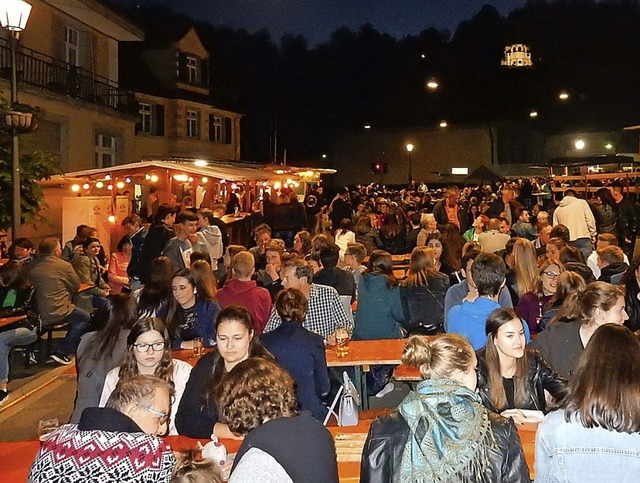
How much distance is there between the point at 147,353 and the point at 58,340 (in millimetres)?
6957

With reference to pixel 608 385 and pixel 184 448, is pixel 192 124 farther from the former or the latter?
pixel 608 385

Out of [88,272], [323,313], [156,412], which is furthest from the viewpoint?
[88,272]

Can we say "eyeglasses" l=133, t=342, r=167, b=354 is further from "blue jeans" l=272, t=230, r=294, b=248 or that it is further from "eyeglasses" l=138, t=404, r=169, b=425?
"blue jeans" l=272, t=230, r=294, b=248

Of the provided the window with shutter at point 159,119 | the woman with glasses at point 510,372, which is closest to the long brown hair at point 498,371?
the woman with glasses at point 510,372

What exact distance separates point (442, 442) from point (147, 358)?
8.11ft

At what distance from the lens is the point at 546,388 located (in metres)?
4.53

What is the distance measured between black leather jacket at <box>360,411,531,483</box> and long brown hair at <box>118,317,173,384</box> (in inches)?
80.5

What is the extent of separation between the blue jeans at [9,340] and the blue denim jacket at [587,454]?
6905mm

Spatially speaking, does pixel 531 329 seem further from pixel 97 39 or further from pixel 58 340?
pixel 97 39

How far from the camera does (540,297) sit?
7.08m

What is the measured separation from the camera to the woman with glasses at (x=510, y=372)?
439 centimetres

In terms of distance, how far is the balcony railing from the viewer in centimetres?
1853

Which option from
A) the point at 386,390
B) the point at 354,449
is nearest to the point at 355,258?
the point at 386,390

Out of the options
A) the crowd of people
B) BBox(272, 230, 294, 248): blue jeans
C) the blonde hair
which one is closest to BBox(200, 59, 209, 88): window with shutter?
BBox(272, 230, 294, 248): blue jeans
